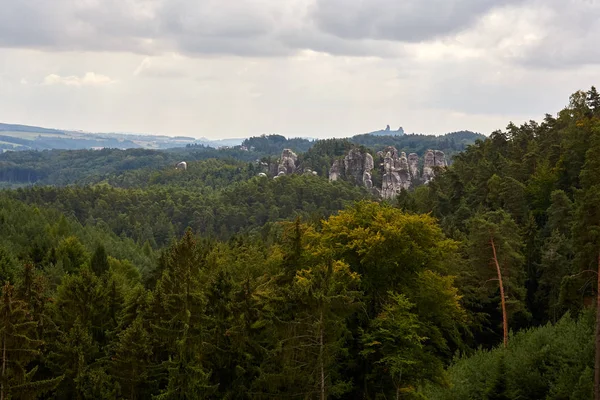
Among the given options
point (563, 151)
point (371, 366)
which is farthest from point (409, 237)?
point (563, 151)

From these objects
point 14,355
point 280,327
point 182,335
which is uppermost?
point 280,327

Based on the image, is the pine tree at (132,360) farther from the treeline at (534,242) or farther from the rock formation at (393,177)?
the rock formation at (393,177)

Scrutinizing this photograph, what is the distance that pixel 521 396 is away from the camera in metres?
24.4

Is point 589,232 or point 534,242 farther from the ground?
point 589,232

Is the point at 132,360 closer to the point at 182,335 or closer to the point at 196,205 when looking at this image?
the point at 182,335

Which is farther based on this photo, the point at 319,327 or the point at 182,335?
the point at 182,335

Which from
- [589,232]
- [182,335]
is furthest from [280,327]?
[589,232]

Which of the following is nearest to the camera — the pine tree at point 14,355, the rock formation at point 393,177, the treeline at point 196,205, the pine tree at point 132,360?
the pine tree at point 14,355

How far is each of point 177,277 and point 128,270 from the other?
4941 centimetres

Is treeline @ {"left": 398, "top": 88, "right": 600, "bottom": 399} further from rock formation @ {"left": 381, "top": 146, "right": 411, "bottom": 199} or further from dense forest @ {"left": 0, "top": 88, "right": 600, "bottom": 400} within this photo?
rock formation @ {"left": 381, "top": 146, "right": 411, "bottom": 199}

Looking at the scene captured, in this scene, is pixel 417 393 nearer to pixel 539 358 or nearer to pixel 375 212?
pixel 539 358

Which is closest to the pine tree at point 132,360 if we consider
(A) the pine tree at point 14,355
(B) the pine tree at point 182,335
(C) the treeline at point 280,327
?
(C) the treeline at point 280,327

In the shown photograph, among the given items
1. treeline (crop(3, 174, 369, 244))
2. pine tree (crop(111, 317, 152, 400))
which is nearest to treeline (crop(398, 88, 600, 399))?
pine tree (crop(111, 317, 152, 400))

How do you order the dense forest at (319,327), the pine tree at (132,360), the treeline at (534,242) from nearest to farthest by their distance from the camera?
the dense forest at (319,327) < the pine tree at (132,360) < the treeline at (534,242)
